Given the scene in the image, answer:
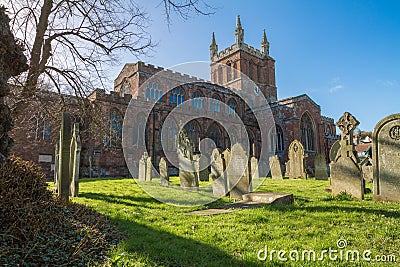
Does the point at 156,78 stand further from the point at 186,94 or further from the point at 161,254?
the point at 161,254

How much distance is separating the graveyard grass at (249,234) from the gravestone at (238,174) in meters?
2.25

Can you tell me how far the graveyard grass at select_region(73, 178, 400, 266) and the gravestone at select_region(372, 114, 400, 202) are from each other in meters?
0.55

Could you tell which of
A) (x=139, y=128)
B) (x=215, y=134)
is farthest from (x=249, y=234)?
(x=215, y=134)

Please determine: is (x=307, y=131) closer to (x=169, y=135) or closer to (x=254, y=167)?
(x=169, y=135)

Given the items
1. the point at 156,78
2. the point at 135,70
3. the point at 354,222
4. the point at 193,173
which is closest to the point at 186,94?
the point at 156,78

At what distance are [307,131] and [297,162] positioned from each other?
17.7 metres

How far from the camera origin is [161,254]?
3039 millimetres

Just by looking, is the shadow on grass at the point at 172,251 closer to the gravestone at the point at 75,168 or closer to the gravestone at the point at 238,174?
the gravestone at the point at 238,174

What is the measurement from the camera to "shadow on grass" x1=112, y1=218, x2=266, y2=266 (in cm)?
282

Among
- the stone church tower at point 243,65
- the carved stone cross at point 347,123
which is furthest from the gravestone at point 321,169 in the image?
the stone church tower at point 243,65

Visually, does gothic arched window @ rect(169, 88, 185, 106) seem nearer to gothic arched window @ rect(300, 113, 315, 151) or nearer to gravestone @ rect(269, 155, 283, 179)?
gothic arched window @ rect(300, 113, 315, 151)

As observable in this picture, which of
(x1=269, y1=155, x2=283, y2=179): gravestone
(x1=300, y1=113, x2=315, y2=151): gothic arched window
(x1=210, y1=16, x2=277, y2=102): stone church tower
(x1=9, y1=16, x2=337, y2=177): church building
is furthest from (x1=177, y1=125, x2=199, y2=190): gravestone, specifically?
(x1=210, y1=16, x2=277, y2=102): stone church tower

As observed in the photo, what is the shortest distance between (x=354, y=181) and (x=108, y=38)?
26.6 ft

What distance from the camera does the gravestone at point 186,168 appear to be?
33.3ft
